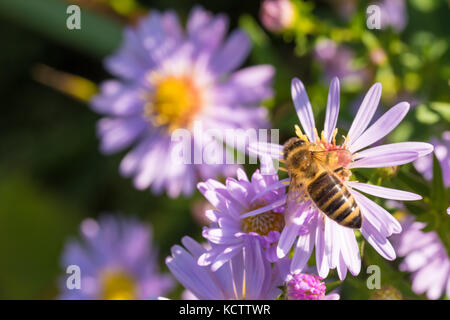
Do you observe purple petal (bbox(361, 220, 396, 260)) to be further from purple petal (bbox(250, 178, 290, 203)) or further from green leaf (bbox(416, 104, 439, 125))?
green leaf (bbox(416, 104, 439, 125))

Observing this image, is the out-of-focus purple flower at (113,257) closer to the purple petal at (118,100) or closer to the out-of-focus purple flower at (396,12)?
the purple petal at (118,100)

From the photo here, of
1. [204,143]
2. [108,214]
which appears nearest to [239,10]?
[204,143]

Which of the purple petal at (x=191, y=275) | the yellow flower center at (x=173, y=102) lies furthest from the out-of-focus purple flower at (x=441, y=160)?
the yellow flower center at (x=173, y=102)

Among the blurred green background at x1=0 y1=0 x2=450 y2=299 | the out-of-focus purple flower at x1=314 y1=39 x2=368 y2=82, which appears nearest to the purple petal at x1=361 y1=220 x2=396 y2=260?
the out-of-focus purple flower at x1=314 y1=39 x2=368 y2=82

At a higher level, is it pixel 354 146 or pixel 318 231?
pixel 354 146
